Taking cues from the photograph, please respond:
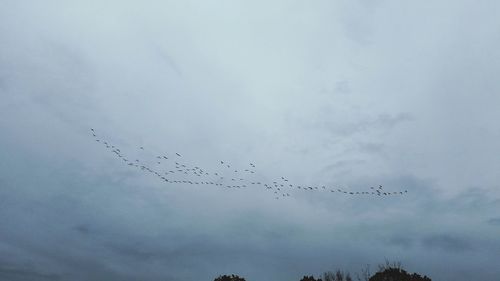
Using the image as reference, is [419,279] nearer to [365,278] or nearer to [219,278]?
[365,278]

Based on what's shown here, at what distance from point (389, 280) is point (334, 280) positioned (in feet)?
56.6

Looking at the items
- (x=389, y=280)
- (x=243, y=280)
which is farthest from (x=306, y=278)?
(x=389, y=280)

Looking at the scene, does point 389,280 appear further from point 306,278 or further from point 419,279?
point 306,278

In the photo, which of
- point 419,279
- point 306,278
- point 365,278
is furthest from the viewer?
point 365,278

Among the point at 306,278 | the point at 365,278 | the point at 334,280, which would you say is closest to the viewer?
the point at 306,278

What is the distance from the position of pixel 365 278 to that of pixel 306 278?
8.44 meters

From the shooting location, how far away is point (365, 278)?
168 ft

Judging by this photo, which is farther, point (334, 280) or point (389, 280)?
point (334, 280)

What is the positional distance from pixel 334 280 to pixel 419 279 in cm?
1839

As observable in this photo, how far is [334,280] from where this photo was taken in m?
56.6

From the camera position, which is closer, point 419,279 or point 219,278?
point 419,279

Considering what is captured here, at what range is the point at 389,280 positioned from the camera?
4038cm

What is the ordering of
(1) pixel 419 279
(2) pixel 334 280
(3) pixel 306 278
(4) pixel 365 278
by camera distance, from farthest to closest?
(2) pixel 334 280, (4) pixel 365 278, (3) pixel 306 278, (1) pixel 419 279

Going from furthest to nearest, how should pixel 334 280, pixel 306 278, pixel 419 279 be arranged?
pixel 334 280
pixel 306 278
pixel 419 279
